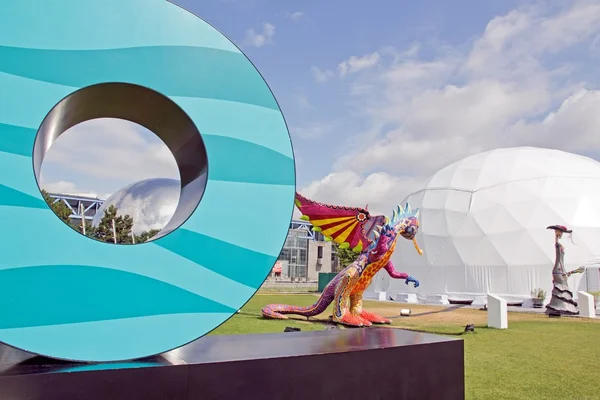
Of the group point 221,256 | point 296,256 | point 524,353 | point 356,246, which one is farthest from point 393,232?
point 296,256

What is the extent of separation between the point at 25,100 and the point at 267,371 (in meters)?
2.27

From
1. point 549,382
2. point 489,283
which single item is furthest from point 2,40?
point 489,283

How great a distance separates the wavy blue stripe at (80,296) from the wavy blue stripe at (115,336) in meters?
0.04

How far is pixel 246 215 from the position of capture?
3.35 metres

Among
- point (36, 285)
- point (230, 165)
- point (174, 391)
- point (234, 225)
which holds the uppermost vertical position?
point (230, 165)

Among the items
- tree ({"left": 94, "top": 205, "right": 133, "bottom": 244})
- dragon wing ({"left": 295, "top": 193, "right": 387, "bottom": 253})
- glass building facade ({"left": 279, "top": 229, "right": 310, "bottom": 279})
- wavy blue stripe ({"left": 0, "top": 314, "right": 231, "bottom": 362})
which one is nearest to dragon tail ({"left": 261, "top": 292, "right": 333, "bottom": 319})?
dragon wing ({"left": 295, "top": 193, "right": 387, "bottom": 253})

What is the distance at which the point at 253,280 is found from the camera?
331 cm

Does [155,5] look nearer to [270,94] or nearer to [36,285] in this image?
[270,94]

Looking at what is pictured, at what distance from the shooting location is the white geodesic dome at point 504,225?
21094 mm

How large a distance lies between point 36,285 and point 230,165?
142 cm

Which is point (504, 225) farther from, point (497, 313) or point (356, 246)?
point (356, 246)

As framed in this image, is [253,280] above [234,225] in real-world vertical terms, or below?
below

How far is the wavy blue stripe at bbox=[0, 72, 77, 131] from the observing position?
2.70 m

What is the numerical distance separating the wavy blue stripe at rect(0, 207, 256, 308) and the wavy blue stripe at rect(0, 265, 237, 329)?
0.15 ft
